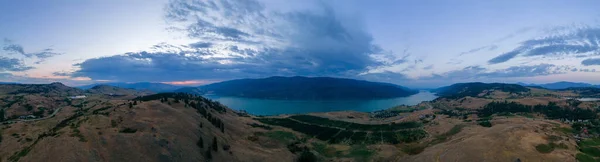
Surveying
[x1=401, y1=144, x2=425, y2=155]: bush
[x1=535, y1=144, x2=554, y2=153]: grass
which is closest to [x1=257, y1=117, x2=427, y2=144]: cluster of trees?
[x1=401, y1=144, x2=425, y2=155]: bush

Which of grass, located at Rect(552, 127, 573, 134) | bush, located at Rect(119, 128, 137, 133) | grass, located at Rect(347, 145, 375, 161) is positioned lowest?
grass, located at Rect(347, 145, 375, 161)

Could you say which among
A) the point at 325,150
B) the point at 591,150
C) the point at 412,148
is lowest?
the point at 325,150

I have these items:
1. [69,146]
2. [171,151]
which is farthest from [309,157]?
[69,146]

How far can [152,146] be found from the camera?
63.7 m

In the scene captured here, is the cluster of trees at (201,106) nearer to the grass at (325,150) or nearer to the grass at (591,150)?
the grass at (325,150)

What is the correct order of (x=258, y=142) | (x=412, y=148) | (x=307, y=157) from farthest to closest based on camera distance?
(x=258, y=142) < (x=412, y=148) < (x=307, y=157)

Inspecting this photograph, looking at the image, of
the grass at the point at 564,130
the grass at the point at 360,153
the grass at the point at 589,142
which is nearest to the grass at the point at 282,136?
the grass at the point at 360,153

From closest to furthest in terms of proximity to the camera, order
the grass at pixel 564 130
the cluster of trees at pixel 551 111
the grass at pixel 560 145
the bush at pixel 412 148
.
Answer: the grass at pixel 560 145
the grass at pixel 564 130
the bush at pixel 412 148
the cluster of trees at pixel 551 111

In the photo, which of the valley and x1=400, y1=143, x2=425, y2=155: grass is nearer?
the valley

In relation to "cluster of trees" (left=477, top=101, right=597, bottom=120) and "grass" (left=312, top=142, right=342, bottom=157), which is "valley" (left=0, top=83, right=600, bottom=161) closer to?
"grass" (left=312, top=142, right=342, bottom=157)

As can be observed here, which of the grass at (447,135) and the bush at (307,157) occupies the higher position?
the grass at (447,135)

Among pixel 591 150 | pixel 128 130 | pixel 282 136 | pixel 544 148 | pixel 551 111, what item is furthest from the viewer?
pixel 551 111

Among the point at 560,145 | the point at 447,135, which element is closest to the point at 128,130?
the point at 447,135

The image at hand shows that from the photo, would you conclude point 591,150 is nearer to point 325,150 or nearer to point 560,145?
point 560,145
